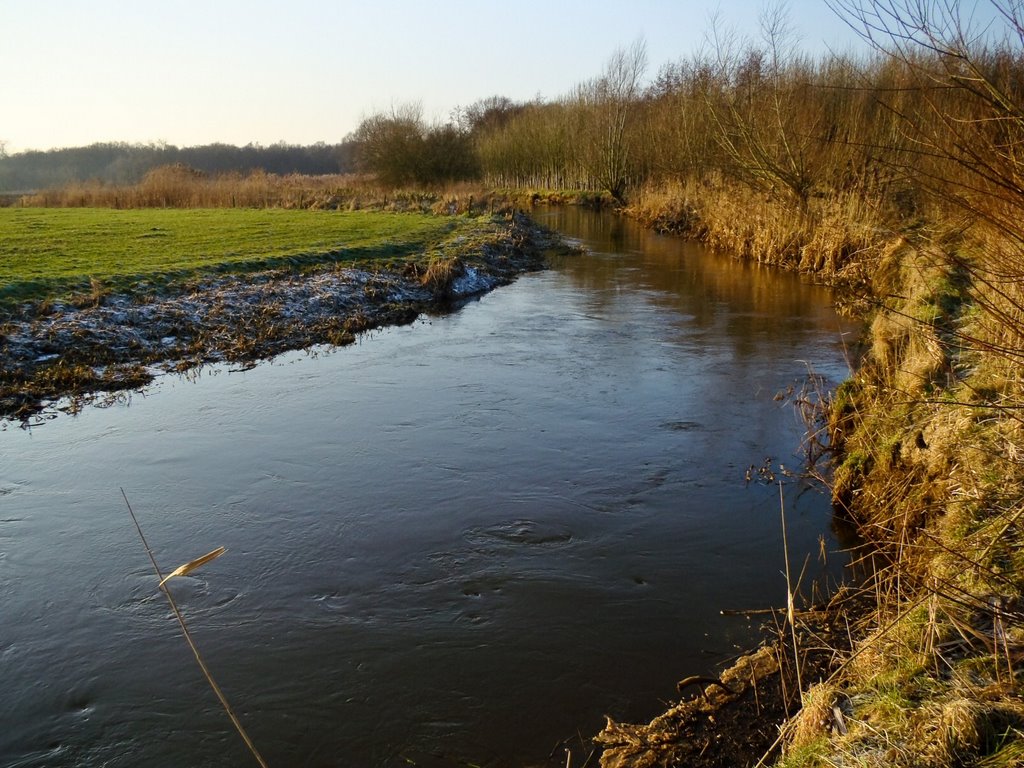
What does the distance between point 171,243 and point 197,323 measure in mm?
6654

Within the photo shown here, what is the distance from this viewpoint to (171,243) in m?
17.9

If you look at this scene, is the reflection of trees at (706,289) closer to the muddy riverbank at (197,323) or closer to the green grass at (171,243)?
the muddy riverbank at (197,323)

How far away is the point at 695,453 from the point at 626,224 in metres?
27.0

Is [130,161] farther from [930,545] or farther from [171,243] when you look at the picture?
[930,545]

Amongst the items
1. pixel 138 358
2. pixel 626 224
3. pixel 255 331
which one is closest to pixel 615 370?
pixel 255 331

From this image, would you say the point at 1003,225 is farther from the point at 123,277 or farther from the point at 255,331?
the point at 123,277

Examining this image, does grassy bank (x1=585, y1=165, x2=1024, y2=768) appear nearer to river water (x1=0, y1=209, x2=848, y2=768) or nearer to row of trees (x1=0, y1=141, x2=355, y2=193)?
river water (x1=0, y1=209, x2=848, y2=768)

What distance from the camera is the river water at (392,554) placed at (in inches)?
164

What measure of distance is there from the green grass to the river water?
4439 millimetres

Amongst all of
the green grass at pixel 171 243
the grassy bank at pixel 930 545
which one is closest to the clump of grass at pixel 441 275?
the green grass at pixel 171 243

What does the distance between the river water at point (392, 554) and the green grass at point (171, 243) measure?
444cm

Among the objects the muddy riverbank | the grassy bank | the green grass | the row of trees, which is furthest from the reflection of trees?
the row of trees

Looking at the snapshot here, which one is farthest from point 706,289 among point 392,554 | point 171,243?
point 392,554

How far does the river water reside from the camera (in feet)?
13.6
